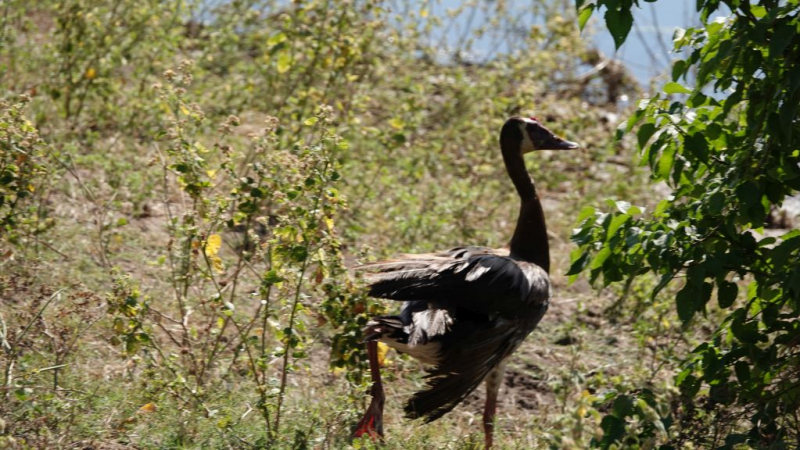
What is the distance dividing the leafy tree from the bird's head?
2158 millimetres

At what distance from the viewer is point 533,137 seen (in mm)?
7180

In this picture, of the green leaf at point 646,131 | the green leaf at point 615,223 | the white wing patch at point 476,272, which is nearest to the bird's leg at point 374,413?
the white wing patch at point 476,272

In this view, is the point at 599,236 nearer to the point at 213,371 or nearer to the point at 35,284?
the point at 213,371

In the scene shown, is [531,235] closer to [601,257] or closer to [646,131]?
[601,257]

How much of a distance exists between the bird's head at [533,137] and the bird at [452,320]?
1221 mm

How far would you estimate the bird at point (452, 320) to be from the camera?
→ 528cm

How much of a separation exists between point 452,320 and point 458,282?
9.0 inches

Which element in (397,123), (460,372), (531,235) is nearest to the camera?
(460,372)

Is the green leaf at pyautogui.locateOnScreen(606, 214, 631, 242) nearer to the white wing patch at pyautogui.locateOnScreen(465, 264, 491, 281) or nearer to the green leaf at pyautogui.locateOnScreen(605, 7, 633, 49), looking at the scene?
the green leaf at pyautogui.locateOnScreen(605, 7, 633, 49)

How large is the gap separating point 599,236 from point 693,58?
2.73 feet

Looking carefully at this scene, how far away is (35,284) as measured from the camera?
6.23 metres

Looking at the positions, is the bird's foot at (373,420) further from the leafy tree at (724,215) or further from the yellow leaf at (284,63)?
the yellow leaf at (284,63)

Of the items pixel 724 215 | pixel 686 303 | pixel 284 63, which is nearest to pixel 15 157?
pixel 686 303

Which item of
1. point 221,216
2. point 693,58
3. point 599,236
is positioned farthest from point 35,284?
point 693,58
